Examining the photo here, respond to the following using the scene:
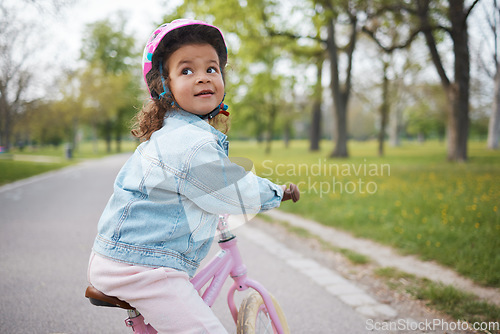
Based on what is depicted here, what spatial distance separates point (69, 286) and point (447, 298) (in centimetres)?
343

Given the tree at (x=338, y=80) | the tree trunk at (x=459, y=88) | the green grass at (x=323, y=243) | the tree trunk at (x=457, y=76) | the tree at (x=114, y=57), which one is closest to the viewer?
the green grass at (x=323, y=243)

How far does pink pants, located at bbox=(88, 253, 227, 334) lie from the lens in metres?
1.55

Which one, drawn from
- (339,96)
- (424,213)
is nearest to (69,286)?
(424,213)

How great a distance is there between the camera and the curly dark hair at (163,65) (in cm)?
173

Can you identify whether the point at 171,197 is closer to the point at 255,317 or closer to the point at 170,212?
the point at 170,212

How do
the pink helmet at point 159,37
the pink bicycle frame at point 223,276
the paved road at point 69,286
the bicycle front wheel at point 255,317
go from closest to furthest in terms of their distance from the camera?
the pink helmet at point 159,37 < the pink bicycle frame at point 223,276 < the bicycle front wheel at point 255,317 < the paved road at point 69,286

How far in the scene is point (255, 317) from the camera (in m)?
2.04

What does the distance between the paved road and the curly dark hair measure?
1.75 metres

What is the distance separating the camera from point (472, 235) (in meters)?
4.69

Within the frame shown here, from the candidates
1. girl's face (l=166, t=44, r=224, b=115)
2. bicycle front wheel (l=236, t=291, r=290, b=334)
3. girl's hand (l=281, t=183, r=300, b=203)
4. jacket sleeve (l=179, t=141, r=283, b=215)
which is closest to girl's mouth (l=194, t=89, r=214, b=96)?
girl's face (l=166, t=44, r=224, b=115)

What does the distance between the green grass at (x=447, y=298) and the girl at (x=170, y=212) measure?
2266mm

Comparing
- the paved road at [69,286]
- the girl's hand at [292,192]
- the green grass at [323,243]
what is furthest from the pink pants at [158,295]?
the green grass at [323,243]

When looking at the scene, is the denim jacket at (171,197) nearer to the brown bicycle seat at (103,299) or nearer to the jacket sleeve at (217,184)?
the jacket sleeve at (217,184)

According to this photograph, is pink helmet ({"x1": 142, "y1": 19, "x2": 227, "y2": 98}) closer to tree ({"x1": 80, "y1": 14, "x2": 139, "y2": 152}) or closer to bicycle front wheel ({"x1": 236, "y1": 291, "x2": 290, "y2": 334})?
bicycle front wheel ({"x1": 236, "y1": 291, "x2": 290, "y2": 334})
